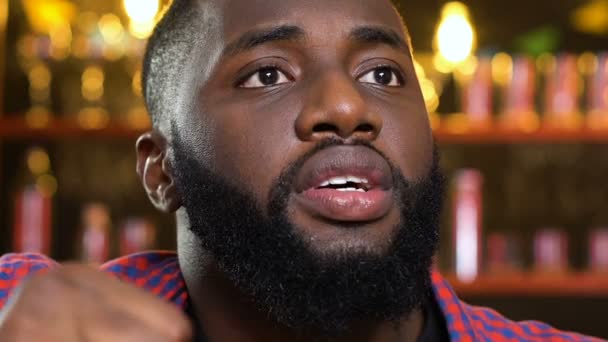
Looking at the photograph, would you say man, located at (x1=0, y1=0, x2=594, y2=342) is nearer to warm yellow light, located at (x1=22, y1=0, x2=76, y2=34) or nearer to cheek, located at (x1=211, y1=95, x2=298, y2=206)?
cheek, located at (x1=211, y1=95, x2=298, y2=206)

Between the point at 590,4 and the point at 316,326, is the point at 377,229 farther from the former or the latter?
the point at 590,4

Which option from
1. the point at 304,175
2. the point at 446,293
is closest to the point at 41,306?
the point at 304,175

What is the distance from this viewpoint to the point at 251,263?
2.86 feet

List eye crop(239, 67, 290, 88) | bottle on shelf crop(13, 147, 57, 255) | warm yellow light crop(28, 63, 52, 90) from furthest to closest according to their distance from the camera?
warm yellow light crop(28, 63, 52, 90)
bottle on shelf crop(13, 147, 57, 255)
eye crop(239, 67, 290, 88)

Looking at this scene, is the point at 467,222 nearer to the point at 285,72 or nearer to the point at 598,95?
the point at 598,95

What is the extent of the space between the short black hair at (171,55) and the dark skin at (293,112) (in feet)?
0.10

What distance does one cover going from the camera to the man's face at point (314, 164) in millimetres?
824

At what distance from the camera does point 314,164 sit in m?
0.83

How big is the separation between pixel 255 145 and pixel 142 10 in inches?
55.1

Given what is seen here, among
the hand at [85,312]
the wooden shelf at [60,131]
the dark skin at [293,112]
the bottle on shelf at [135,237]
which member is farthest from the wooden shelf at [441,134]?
the hand at [85,312]

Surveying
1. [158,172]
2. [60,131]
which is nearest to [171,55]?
[158,172]

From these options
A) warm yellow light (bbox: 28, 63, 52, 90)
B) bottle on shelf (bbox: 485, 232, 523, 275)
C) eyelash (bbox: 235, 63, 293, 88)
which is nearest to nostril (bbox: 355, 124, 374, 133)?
eyelash (bbox: 235, 63, 293, 88)

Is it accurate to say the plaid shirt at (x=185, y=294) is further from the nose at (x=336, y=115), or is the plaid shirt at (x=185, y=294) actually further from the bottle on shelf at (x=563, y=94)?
the bottle on shelf at (x=563, y=94)

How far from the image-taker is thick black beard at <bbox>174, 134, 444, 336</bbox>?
82cm
